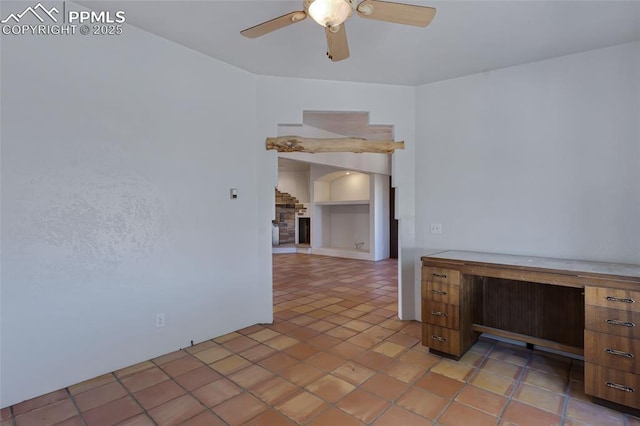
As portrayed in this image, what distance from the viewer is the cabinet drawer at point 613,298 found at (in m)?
2.02

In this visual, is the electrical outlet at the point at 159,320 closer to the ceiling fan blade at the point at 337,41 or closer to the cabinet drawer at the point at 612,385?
the ceiling fan blade at the point at 337,41

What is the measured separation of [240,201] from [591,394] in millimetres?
3295

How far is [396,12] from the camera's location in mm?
1784

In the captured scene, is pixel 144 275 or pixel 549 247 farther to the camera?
pixel 549 247

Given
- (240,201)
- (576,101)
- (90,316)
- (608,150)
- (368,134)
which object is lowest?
(90,316)

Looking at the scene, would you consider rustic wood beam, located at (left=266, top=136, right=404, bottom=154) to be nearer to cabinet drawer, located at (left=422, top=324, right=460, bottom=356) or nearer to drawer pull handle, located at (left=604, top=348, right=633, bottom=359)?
cabinet drawer, located at (left=422, top=324, right=460, bottom=356)

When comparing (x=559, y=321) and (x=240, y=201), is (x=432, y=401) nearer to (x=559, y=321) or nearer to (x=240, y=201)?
(x=559, y=321)

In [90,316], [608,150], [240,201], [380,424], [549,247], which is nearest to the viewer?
[380,424]

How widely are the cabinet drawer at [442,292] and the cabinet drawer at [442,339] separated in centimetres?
25

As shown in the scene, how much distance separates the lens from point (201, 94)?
3.12 metres

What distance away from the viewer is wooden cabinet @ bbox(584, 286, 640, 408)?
6.61ft

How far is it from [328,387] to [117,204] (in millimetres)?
2196

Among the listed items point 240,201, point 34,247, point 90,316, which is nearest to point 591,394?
point 240,201

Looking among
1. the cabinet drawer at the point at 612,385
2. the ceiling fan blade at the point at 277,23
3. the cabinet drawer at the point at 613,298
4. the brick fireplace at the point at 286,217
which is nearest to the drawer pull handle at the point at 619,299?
the cabinet drawer at the point at 613,298
